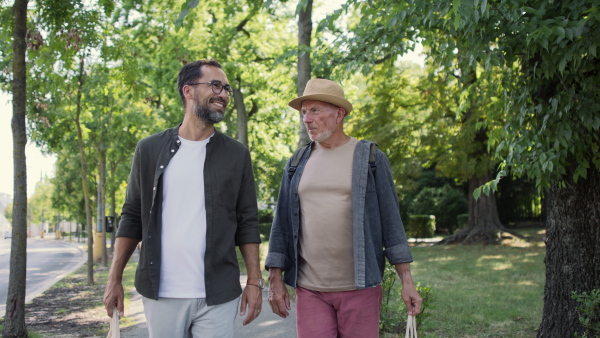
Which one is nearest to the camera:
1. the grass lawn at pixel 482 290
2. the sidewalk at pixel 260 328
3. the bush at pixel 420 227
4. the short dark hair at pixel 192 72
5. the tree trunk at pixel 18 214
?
the short dark hair at pixel 192 72

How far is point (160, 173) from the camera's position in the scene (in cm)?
325

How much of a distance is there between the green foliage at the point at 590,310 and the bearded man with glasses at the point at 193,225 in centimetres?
349

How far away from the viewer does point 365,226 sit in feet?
11.9

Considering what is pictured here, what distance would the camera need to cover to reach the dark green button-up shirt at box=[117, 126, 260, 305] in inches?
125

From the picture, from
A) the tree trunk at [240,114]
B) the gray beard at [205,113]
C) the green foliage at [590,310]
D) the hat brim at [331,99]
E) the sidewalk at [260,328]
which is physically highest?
the tree trunk at [240,114]

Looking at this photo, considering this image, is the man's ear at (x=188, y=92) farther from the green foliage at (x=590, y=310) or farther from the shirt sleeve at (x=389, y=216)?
the green foliage at (x=590, y=310)

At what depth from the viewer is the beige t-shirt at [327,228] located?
3615 millimetres

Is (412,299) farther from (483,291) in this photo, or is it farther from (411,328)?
(483,291)

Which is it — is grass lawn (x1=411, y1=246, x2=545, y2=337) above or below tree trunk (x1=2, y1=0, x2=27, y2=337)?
below

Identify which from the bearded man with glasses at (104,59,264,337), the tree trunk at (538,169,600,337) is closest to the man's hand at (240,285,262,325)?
the bearded man with glasses at (104,59,264,337)

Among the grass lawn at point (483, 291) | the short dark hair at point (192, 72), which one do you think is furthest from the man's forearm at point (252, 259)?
the grass lawn at point (483, 291)

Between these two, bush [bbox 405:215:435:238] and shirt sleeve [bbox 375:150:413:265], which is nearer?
shirt sleeve [bbox 375:150:413:265]

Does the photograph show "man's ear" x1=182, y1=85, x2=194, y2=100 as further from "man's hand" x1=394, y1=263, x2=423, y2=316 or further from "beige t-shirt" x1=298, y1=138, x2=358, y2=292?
"man's hand" x1=394, y1=263, x2=423, y2=316

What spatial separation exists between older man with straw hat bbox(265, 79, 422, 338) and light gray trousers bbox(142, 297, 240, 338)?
61 centimetres
